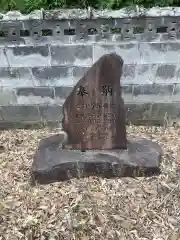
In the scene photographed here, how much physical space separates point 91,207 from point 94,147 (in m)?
0.71

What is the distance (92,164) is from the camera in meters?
4.57

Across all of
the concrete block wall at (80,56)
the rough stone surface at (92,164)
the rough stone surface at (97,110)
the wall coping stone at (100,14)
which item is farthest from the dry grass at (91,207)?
the wall coping stone at (100,14)

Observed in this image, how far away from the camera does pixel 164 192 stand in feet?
14.7

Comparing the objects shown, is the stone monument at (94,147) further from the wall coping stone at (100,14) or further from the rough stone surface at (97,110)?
the wall coping stone at (100,14)

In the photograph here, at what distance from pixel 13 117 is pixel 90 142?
1.38 meters

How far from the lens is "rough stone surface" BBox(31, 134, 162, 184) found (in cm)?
455

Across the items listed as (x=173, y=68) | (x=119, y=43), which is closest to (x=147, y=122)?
(x=173, y=68)

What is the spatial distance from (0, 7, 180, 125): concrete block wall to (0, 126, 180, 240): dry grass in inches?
34.0

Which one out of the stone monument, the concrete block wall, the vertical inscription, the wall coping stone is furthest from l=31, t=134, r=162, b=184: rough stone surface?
the wall coping stone

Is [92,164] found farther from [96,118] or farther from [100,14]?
[100,14]

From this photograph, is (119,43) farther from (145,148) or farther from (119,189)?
(119,189)

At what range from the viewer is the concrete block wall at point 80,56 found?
4.78m

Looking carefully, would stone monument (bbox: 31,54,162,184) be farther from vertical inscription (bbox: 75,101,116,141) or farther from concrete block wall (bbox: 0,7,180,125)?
concrete block wall (bbox: 0,7,180,125)

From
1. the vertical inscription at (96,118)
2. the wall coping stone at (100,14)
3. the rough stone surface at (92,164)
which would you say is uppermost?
the wall coping stone at (100,14)
